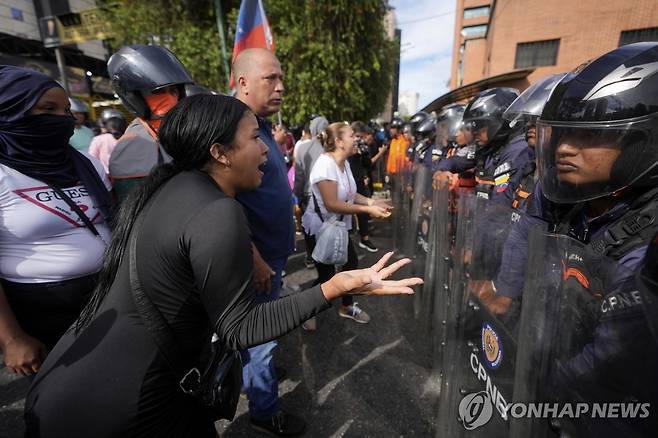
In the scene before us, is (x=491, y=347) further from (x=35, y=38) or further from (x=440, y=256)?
(x=35, y=38)

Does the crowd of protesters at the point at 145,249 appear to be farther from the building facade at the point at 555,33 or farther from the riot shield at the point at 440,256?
the building facade at the point at 555,33

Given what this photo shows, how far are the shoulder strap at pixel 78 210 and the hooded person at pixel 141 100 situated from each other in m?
0.33

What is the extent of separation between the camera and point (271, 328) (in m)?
1.00

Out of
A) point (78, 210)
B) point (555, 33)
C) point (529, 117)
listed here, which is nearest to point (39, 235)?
point (78, 210)

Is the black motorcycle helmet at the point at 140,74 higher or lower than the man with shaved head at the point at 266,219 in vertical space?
higher

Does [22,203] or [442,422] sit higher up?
[22,203]

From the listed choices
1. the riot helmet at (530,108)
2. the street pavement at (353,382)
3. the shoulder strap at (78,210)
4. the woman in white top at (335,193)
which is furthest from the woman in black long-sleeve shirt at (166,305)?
the riot helmet at (530,108)

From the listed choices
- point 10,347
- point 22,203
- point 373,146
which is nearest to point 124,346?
point 10,347

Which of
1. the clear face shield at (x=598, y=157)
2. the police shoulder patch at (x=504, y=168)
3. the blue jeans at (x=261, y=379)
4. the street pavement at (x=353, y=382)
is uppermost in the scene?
the clear face shield at (x=598, y=157)

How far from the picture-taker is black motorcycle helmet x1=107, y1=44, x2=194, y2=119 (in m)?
1.90

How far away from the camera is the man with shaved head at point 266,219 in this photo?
5.97 feet

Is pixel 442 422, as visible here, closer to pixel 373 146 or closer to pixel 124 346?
pixel 124 346

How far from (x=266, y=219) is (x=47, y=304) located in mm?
1065

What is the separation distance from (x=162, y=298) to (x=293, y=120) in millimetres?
11347
